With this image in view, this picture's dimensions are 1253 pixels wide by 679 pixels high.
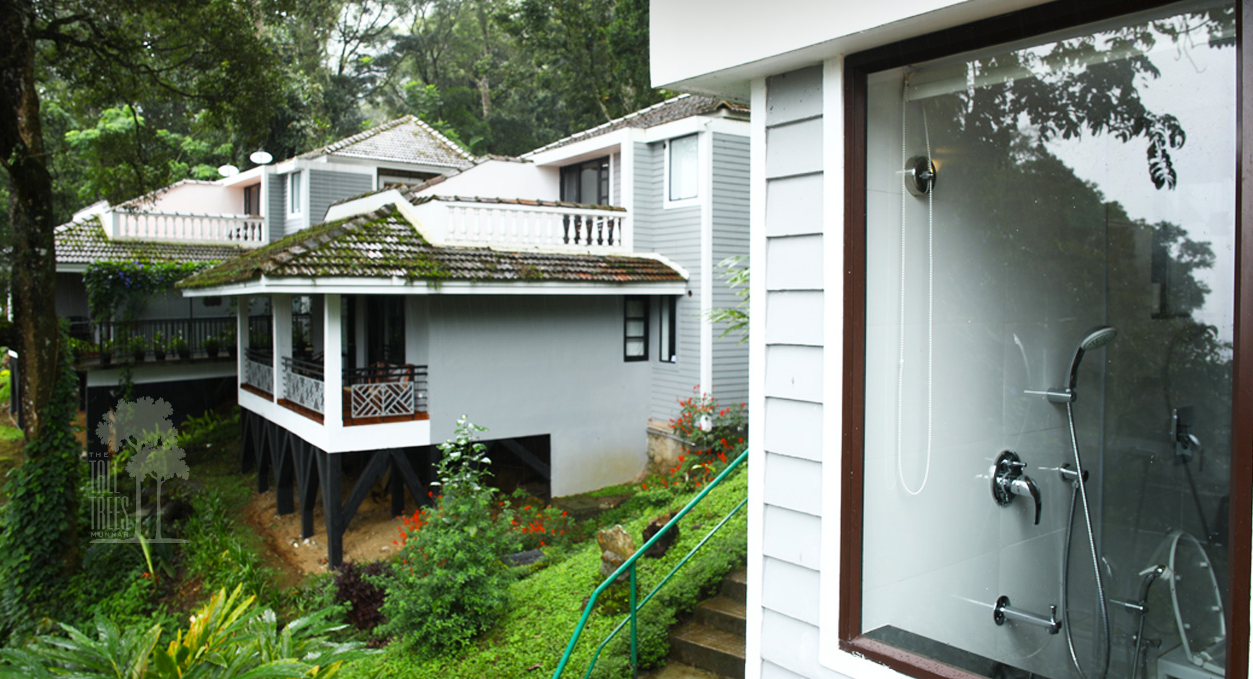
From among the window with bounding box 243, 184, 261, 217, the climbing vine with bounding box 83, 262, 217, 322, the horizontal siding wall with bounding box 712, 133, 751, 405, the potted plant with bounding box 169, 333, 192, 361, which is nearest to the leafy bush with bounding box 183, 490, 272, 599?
the potted plant with bounding box 169, 333, 192, 361

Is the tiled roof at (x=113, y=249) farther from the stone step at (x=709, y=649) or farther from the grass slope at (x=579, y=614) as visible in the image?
the stone step at (x=709, y=649)

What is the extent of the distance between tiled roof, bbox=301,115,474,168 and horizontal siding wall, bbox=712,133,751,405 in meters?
8.10

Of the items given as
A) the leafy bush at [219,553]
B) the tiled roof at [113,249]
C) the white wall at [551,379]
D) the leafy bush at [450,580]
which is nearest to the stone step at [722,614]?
the leafy bush at [450,580]

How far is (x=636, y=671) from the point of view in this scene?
490cm

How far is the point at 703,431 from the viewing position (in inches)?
495

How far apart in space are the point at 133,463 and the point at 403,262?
737 cm

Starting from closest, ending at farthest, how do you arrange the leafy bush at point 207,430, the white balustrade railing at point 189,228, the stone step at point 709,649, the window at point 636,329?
1. the stone step at point 709,649
2. the window at point 636,329
3. the leafy bush at point 207,430
4. the white balustrade railing at point 189,228

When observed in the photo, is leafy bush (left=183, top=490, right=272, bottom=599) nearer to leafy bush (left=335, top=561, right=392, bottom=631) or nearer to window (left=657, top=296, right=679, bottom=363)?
leafy bush (left=335, top=561, right=392, bottom=631)

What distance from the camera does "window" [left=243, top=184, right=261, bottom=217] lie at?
22.9m

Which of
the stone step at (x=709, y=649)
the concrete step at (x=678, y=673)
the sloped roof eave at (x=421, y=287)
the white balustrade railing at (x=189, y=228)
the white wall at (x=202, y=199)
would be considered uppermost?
the white wall at (x=202, y=199)

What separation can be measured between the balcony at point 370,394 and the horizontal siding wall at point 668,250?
405cm

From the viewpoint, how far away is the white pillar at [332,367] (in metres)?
10.9

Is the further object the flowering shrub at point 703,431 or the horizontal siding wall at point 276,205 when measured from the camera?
the horizontal siding wall at point 276,205

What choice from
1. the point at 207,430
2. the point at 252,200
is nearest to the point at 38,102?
the point at 207,430
